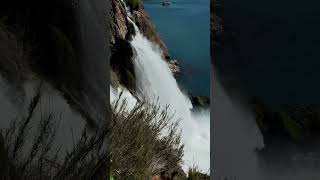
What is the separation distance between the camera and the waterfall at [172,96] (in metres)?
4.55

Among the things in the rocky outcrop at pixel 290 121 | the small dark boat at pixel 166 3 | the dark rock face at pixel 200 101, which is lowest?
the rocky outcrop at pixel 290 121

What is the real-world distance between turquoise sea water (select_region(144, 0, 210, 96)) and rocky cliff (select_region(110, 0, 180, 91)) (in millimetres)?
69

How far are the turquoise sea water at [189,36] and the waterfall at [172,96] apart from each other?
0.11m

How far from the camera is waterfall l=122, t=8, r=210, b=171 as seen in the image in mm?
4547

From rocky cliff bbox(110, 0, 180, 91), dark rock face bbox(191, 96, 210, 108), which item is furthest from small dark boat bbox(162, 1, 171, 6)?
dark rock face bbox(191, 96, 210, 108)

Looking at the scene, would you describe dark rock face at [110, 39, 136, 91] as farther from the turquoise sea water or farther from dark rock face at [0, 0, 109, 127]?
dark rock face at [0, 0, 109, 127]

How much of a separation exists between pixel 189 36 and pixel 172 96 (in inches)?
17.8

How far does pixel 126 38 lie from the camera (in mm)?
5051

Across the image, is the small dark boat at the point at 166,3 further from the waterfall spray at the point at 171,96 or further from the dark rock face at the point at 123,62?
the dark rock face at the point at 123,62

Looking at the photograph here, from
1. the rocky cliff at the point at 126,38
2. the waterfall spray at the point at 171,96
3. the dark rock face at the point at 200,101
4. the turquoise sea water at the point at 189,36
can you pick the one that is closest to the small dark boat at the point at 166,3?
the turquoise sea water at the point at 189,36

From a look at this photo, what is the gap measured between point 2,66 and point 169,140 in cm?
131

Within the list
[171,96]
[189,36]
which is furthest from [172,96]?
[189,36]

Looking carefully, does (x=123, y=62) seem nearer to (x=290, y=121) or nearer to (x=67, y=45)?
(x=67, y=45)

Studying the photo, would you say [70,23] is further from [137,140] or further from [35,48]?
[137,140]
